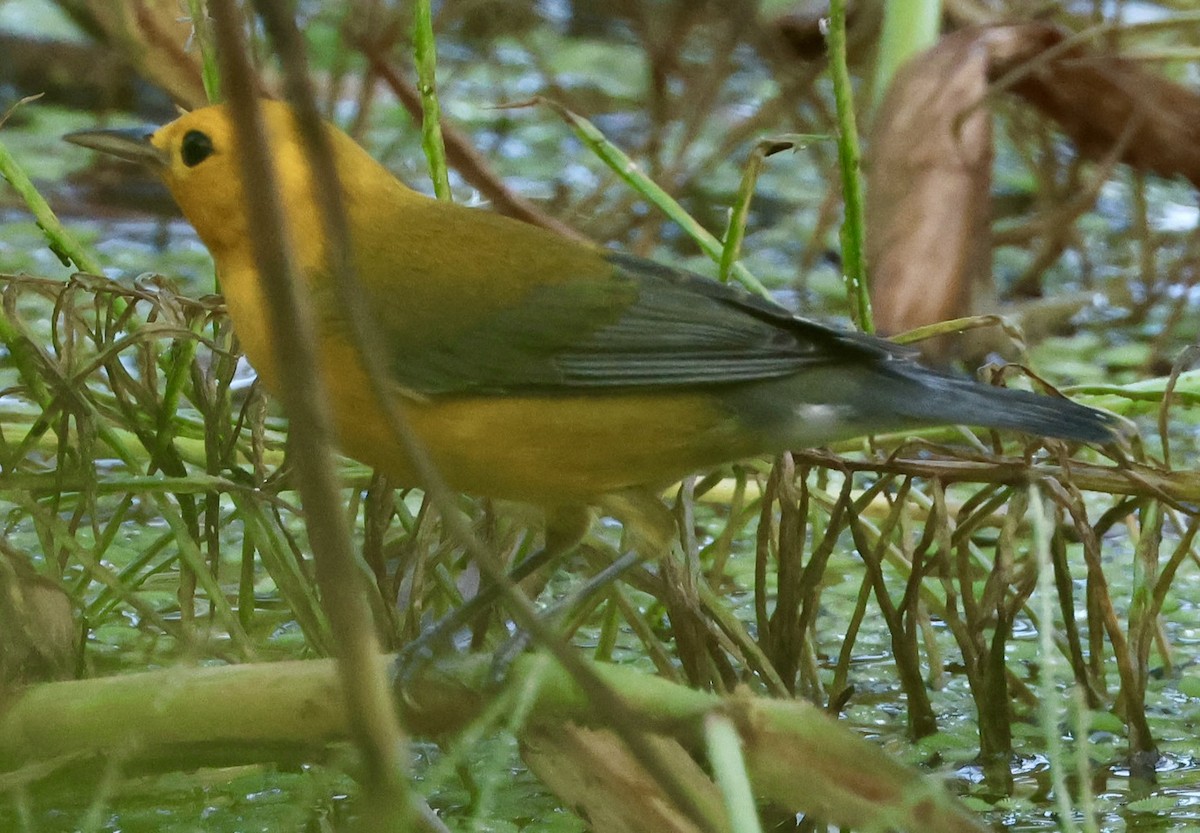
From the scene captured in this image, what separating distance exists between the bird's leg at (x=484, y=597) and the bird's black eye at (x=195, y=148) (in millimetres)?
593

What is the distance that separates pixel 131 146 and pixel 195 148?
83 millimetres

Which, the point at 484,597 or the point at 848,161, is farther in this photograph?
the point at 848,161

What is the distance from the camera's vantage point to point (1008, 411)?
5.92ft

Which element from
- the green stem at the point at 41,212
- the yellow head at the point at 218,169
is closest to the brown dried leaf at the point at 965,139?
the yellow head at the point at 218,169

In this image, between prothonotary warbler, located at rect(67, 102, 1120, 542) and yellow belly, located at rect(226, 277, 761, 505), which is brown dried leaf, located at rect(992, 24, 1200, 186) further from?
yellow belly, located at rect(226, 277, 761, 505)

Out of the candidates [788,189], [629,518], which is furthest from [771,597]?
[788,189]

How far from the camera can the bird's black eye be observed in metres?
1.99

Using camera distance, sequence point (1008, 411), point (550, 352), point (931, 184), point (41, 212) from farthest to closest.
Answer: point (931, 184) → point (41, 212) → point (550, 352) → point (1008, 411)

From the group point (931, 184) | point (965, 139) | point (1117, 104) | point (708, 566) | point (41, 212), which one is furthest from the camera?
point (1117, 104)

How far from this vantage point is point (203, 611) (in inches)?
97.0

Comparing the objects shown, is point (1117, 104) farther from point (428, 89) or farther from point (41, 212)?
point (41, 212)

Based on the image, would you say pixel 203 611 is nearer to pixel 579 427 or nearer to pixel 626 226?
pixel 579 427

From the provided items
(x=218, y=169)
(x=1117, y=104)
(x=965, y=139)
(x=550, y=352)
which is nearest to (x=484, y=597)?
(x=550, y=352)

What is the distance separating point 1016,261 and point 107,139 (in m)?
3.08
